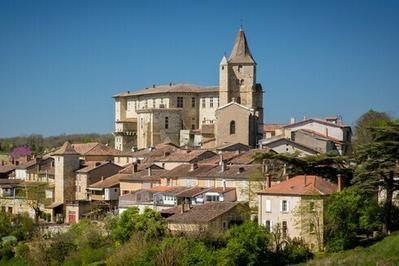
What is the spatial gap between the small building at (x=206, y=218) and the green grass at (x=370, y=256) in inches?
282

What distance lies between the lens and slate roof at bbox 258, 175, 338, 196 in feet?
135

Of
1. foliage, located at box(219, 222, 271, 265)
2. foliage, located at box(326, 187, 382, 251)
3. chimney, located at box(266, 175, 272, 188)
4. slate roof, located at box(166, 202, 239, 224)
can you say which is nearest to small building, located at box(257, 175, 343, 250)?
foliage, located at box(326, 187, 382, 251)

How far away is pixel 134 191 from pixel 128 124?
1413 inches

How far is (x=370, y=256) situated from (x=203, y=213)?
1116 centimetres

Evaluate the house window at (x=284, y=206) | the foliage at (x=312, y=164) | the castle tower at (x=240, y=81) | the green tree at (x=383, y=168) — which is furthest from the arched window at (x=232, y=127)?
the house window at (x=284, y=206)

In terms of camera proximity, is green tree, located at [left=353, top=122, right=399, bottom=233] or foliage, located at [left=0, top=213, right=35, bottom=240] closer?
green tree, located at [left=353, top=122, right=399, bottom=233]

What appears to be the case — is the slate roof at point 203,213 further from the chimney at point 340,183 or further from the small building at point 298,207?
the chimney at point 340,183

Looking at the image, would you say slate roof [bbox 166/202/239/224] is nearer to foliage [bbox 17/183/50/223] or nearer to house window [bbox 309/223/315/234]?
house window [bbox 309/223/315/234]

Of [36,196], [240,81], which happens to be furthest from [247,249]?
[240,81]

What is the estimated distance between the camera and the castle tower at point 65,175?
202 ft

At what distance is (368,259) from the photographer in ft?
119

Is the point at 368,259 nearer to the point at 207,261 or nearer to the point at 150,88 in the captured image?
the point at 207,261

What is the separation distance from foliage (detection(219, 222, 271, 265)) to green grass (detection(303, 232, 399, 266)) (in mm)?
2436

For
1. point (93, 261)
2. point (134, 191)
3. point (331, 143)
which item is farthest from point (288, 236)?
point (331, 143)
